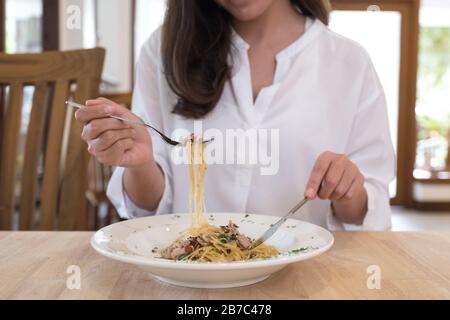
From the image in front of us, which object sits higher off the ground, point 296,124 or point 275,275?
point 296,124

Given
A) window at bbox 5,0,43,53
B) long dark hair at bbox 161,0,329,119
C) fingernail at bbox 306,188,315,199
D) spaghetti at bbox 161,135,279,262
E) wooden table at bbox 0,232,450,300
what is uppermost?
window at bbox 5,0,43,53

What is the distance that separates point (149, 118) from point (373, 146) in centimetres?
59

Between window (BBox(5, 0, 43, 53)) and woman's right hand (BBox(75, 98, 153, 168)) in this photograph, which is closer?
woman's right hand (BBox(75, 98, 153, 168))

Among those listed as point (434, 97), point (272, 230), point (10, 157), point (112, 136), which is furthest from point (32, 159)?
point (434, 97)

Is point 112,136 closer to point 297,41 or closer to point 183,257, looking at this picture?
point 183,257

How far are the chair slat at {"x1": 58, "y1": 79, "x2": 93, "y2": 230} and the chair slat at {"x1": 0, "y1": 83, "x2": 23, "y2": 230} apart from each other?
13cm

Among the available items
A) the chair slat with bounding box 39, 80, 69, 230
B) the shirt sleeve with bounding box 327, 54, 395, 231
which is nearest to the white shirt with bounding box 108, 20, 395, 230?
the shirt sleeve with bounding box 327, 54, 395, 231

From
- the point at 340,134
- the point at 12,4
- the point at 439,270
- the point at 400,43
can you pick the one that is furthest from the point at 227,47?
the point at 400,43

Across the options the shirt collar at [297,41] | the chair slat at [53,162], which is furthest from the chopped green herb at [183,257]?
the shirt collar at [297,41]

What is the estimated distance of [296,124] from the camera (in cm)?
122

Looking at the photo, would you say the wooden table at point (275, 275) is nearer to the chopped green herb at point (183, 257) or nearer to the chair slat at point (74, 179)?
the chopped green herb at point (183, 257)

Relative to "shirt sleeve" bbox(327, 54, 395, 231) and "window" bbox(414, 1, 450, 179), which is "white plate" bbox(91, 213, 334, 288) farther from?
"window" bbox(414, 1, 450, 179)

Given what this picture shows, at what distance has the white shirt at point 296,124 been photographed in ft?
4.00

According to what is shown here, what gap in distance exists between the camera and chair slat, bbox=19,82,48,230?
1157 mm
